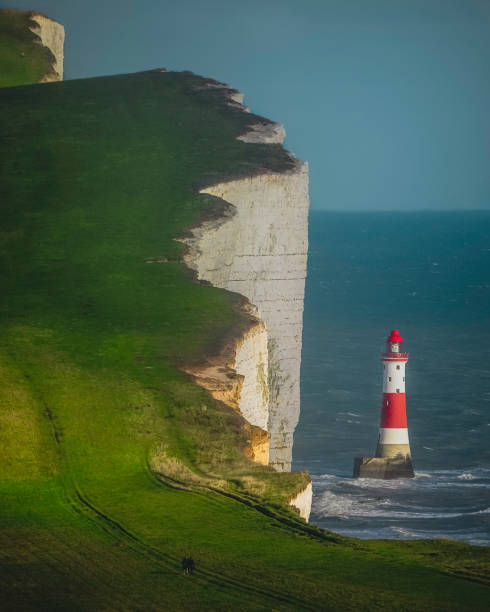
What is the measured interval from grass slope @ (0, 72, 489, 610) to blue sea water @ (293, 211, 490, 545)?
734 inches

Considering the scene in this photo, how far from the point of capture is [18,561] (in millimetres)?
21281

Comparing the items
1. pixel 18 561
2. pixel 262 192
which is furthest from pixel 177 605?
pixel 262 192

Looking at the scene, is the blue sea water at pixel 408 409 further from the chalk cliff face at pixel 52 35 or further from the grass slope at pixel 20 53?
the chalk cliff face at pixel 52 35

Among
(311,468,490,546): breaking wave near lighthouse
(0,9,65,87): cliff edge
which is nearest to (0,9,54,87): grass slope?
(0,9,65,87): cliff edge

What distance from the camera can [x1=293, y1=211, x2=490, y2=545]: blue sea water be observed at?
59.5 metres

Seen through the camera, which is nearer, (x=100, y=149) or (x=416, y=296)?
(x=100, y=149)

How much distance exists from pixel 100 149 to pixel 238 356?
26.1m

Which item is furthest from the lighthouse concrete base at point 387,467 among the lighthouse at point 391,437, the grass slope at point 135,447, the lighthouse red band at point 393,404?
the grass slope at point 135,447

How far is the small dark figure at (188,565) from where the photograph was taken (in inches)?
831

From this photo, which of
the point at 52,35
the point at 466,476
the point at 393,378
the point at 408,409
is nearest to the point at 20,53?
the point at 52,35

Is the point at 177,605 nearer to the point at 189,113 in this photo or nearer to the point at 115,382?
the point at 115,382

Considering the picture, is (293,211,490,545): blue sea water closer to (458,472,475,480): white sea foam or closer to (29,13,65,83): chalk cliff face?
(458,472,475,480): white sea foam

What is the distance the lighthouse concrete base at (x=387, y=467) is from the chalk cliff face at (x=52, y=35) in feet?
110

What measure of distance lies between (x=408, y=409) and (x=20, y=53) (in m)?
37.1
